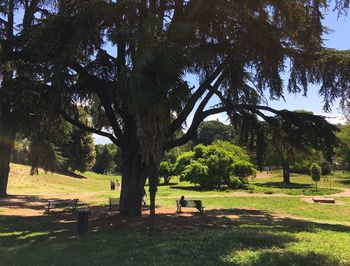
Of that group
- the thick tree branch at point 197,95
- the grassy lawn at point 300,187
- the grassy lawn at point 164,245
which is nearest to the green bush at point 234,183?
the grassy lawn at point 300,187

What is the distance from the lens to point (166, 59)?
12.1 m

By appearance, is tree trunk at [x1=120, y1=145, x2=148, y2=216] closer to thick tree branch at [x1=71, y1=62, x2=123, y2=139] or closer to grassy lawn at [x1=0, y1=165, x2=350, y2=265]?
grassy lawn at [x1=0, y1=165, x2=350, y2=265]

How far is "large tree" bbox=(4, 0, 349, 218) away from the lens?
12.4 metres

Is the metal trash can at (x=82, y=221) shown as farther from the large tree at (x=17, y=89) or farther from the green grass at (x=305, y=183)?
the green grass at (x=305, y=183)

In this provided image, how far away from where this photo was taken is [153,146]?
12.6m

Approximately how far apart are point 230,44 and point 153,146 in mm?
6226

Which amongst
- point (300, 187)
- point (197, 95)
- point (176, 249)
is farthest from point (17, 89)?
point (300, 187)

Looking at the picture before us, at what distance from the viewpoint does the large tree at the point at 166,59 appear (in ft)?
40.8

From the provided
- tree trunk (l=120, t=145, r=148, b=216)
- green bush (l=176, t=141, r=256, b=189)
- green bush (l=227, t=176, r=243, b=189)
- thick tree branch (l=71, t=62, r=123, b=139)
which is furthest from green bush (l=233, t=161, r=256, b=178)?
thick tree branch (l=71, t=62, r=123, b=139)

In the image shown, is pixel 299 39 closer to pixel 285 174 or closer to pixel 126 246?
pixel 126 246

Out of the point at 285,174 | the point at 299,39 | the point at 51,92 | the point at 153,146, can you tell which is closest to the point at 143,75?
the point at 153,146

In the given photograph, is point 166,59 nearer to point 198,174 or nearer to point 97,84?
point 97,84

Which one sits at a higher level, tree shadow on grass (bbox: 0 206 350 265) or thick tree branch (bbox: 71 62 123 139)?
thick tree branch (bbox: 71 62 123 139)

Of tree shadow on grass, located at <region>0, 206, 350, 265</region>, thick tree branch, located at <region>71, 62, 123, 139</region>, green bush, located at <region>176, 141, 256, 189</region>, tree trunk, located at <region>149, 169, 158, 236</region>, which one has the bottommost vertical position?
tree shadow on grass, located at <region>0, 206, 350, 265</region>
